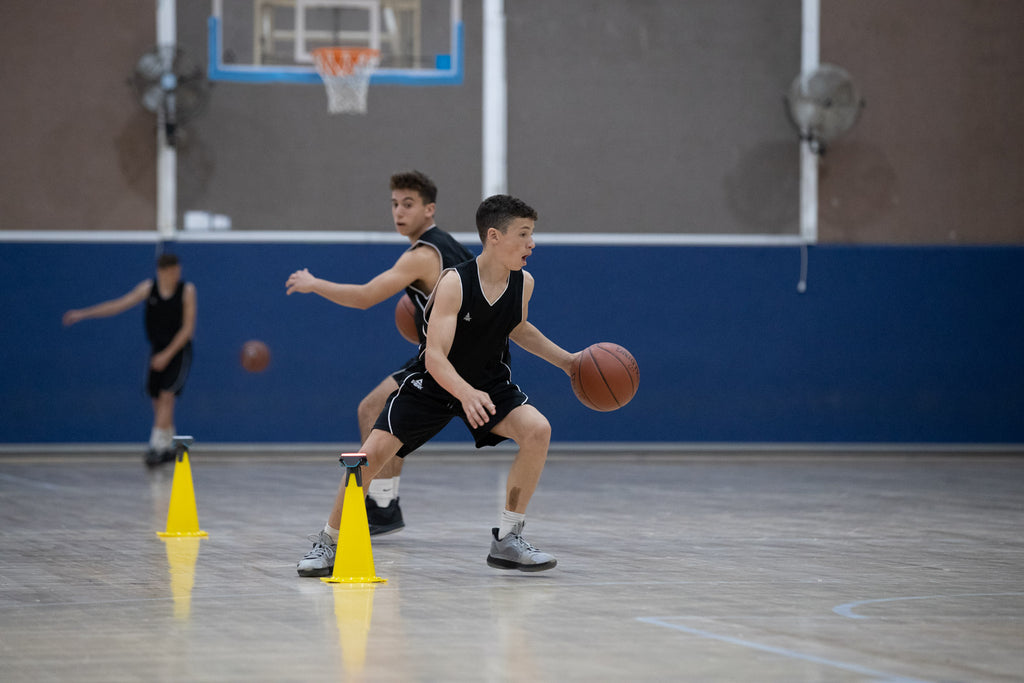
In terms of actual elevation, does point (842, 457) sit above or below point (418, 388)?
below

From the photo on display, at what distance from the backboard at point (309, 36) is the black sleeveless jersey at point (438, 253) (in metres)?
7.85

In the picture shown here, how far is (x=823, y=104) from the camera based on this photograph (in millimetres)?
15016

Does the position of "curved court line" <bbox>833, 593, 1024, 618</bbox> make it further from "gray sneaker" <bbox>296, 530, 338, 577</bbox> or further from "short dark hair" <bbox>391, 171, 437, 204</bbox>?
"short dark hair" <bbox>391, 171, 437, 204</bbox>

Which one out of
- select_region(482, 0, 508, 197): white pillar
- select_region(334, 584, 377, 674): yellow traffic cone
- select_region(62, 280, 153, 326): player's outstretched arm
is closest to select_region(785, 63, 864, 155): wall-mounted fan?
select_region(482, 0, 508, 197): white pillar

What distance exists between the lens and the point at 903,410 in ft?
50.3

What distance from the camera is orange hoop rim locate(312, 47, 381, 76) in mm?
14398

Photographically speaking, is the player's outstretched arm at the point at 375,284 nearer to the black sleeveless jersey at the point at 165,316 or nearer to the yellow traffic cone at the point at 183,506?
the yellow traffic cone at the point at 183,506

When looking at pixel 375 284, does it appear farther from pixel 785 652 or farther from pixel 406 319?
pixel 785 652

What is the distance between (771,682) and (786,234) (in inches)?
466

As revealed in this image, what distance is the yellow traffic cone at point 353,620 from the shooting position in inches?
176

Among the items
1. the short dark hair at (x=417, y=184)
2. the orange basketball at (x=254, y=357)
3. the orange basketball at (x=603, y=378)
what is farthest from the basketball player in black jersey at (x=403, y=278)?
the orange basketball at (x=254, y=357)

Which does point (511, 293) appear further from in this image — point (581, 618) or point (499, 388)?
point (581, 618)

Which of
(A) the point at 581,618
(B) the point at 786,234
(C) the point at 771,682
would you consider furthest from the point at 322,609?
(B) the point at 786,234

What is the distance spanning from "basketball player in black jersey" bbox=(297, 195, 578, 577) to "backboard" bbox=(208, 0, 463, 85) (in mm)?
8915
